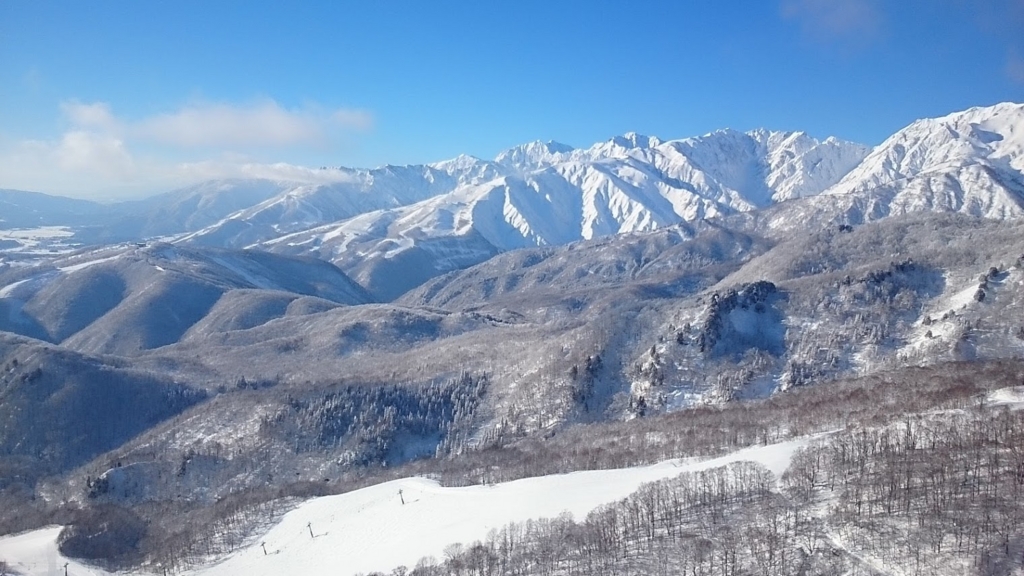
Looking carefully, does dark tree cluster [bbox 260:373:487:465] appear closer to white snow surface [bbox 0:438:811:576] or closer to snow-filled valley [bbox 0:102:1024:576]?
snow-filled valley [bbox 0:102:1024:576]

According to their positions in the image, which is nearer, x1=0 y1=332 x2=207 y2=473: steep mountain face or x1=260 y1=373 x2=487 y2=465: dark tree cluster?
x1=260 y1=373 x2=487 y2=465: dark tree cluster

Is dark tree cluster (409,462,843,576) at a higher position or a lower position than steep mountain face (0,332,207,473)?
higher

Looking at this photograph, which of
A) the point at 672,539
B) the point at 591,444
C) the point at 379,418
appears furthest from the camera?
the point at 379,418

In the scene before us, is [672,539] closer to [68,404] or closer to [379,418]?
[379,418]

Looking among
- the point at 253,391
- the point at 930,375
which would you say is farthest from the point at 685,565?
the point at 253,391

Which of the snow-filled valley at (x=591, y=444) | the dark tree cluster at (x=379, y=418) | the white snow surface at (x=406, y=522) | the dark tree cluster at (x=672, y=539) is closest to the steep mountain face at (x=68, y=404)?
the snow-filled valley at (x=591, y=444)

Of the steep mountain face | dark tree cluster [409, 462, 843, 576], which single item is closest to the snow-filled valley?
dark tree cluster [409, 462, 843, 576]

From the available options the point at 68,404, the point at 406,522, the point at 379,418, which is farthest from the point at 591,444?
the point at 68,404

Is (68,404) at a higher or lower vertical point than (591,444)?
lower
